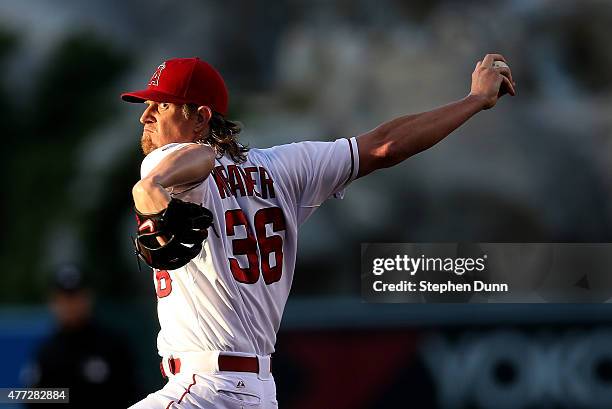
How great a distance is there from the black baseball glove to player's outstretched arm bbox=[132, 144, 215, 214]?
27 millimetres

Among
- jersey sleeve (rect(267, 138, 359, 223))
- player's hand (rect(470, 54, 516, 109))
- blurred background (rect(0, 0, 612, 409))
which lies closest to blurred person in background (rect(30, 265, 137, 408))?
blurred background (rect(0, 0, 612, 409))

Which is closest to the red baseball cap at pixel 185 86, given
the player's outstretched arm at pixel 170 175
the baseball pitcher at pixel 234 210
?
the baseball pitcher at pixel 234 210

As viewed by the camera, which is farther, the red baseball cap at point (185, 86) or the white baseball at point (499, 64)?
the white baseball at point (499, 64)

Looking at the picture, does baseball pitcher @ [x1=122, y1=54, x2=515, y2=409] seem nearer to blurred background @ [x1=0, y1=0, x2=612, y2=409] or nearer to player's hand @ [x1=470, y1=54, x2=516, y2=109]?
player's hand @ [x1=470, y1=54, x2=516, y2=109]

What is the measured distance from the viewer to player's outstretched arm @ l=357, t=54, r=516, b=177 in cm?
326

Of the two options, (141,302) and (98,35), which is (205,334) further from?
(98,35)

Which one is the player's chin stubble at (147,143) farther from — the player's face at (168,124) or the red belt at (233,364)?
the red belt at (233,364)

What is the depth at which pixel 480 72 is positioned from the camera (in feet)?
11.0

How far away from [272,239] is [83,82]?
3.21 metres

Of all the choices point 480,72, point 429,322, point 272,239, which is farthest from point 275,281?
point 429,322

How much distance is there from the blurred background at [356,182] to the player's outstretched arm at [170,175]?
10.4 ft

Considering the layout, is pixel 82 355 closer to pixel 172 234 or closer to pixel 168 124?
pixel 168 124

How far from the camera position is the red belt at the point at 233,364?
119 inches

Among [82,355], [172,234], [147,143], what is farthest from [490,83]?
[82,355]
